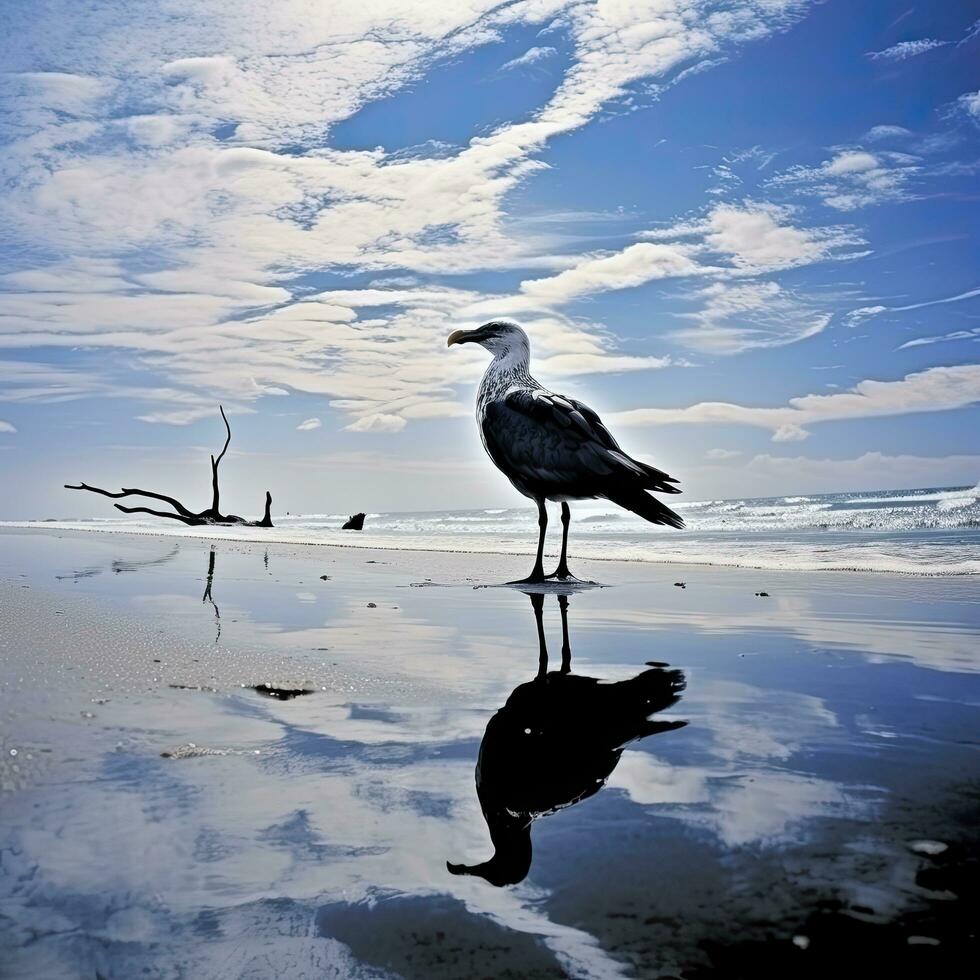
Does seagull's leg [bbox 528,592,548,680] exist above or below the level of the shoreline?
below

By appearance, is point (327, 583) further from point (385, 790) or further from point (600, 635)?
point (385, 790)

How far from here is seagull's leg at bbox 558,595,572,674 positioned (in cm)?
378

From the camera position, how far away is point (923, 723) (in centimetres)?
275

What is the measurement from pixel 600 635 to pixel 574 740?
2.20 m

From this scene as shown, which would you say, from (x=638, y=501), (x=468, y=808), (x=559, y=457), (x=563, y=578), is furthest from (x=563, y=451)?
(x=468, y=808)

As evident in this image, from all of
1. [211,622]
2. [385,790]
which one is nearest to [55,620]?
[211,622]

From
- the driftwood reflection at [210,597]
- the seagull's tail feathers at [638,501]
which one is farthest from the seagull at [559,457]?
the driftwood reflection at [210,597]

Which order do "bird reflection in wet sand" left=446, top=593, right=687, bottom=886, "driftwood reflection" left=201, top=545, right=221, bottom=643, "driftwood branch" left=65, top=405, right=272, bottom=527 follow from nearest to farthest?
1. "bird reflection in wet sand" left=446, top=593, right=687, bottom=886
2. "driftwood reflection" left=201, top=545, right=221, bottom=643
3. "driftwood branch" left=65, top=405, right=272, bottom=527

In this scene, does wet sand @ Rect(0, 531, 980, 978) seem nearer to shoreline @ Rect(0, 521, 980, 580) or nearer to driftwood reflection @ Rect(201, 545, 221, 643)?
driftwood reflection @ Rect(201, 545, 221, 643)

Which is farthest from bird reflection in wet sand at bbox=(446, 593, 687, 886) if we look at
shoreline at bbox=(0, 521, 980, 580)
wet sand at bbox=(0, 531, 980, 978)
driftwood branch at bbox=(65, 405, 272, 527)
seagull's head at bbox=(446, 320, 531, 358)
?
driftwood branch at bbox=(65, 405, 272, 527)

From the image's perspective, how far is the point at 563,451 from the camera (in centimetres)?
798

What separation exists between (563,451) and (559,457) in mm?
69

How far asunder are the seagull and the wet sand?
3427 mm

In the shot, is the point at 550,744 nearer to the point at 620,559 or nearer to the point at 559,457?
the point at 559,457
